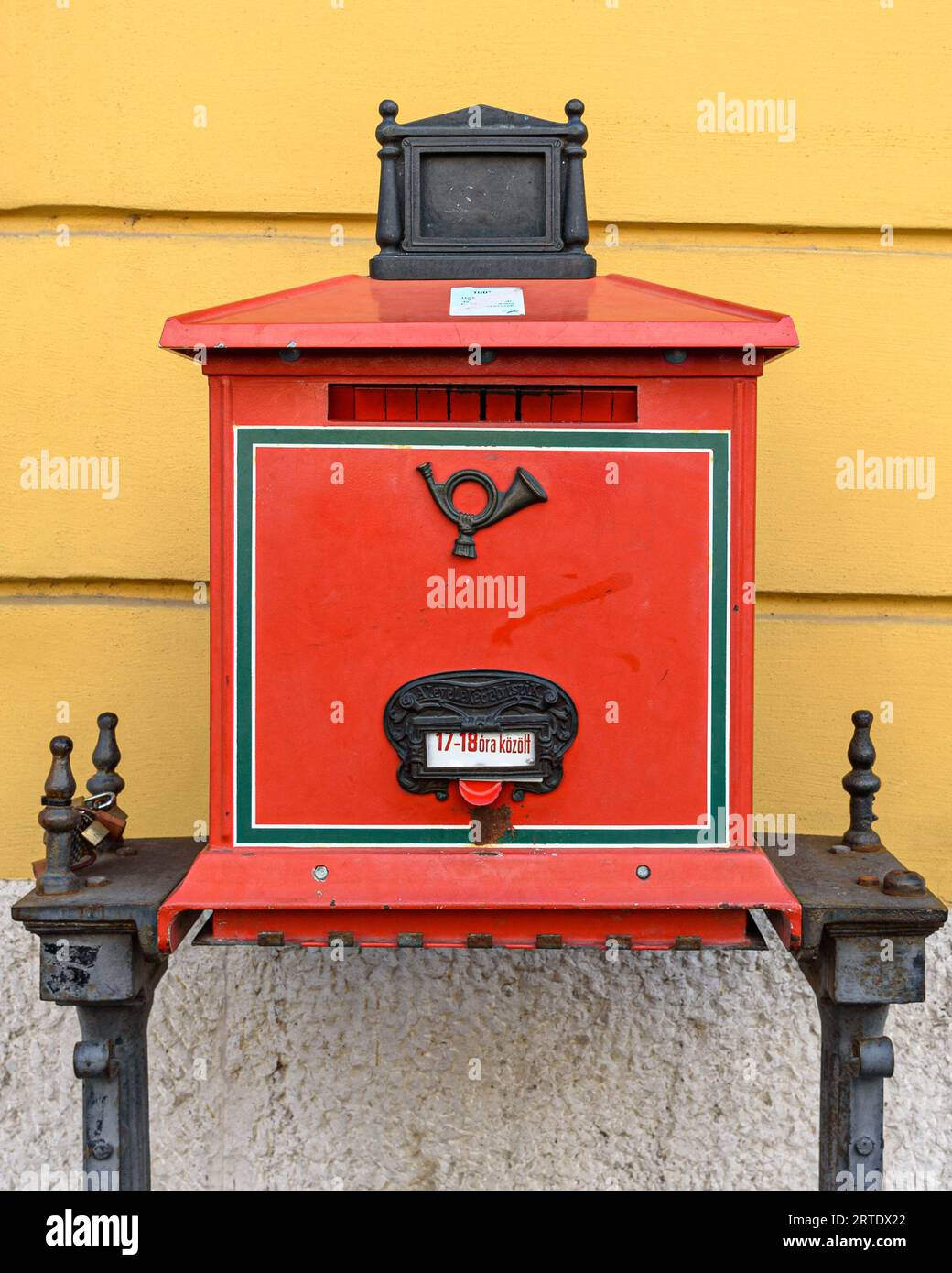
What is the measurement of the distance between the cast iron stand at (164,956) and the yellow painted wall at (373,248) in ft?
2.17

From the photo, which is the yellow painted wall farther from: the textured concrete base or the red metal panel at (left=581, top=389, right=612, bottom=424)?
the red metal panel at (left=581, top=389, right=612, bottom=424)

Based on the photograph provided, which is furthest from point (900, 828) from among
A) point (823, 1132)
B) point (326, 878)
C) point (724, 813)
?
point (326, 878)

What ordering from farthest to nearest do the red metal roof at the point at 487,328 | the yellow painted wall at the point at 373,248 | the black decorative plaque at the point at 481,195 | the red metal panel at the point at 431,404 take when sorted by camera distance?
1. the yellow painted wall at the point at 373,248
2. the black decorative plaque at the point at 481,195
3. the red metal panel at the point at 431,404
4. the red metal roof at the point at 487,328

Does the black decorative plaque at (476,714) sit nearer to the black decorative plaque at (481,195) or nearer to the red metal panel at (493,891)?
the red metal panel at (493,891)

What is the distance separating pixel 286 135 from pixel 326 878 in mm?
1835

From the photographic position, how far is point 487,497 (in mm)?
1702

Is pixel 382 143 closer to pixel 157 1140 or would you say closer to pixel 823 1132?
pixel 823 1132

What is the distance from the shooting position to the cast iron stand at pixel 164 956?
1.81 metres

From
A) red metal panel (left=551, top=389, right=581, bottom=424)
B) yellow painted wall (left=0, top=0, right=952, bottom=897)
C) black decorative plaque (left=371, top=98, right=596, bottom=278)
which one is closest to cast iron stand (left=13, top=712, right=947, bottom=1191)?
yellow painted wall (left=0, top=0, right=952, bottom=897)

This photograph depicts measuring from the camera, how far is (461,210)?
6.57 feet

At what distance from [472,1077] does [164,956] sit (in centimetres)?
115

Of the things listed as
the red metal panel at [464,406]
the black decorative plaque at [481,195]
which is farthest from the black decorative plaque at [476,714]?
the black decorative plaque at [481,195]

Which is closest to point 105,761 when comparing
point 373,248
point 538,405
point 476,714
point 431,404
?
point 476,714

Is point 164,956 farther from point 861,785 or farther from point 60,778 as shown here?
point 861,785
